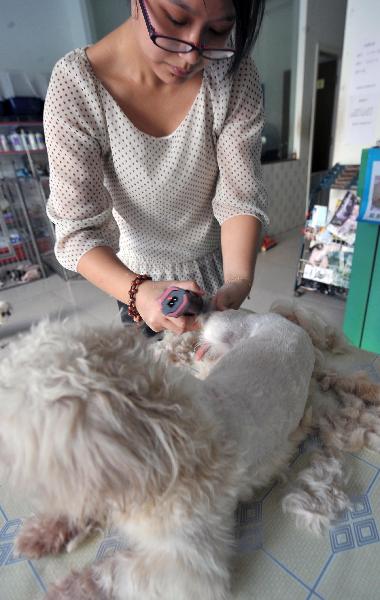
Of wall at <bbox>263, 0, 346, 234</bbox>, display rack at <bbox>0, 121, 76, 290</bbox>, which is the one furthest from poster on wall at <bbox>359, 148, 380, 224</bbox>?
display rack at <bbox>0, 121, 76, 290</bbox>

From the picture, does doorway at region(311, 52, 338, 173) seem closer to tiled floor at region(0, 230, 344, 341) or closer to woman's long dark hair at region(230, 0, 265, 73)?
tiled floor at region(0, 230, 344, 341)

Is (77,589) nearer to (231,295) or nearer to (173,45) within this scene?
(231,295)

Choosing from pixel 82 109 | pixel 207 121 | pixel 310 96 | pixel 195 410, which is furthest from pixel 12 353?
pixel 310 96

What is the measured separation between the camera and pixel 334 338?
1088mm

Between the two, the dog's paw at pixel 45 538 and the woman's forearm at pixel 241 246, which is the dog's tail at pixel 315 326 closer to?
the woman's forearm at pixel 241 246

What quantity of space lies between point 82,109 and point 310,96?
141 inches

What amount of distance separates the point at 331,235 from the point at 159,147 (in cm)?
172

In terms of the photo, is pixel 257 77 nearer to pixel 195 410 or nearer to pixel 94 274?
pixel 94 274

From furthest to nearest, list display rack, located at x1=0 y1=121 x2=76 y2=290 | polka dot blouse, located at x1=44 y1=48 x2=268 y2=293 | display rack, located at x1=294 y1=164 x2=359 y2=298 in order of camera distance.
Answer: display rack, located at x1=0 y1=121 x2=76 y2=290
display rack, located at x1=294 y1=164 x2=359 y2=298
polka dot blouse, located at x1=44 y1=48 x2=268 y2=293

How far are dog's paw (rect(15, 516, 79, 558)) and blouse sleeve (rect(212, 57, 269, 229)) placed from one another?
0.79 meters

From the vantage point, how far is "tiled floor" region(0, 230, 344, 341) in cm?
242

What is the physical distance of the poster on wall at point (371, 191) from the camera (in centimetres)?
146

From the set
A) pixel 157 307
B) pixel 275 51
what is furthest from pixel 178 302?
pixel 275 51

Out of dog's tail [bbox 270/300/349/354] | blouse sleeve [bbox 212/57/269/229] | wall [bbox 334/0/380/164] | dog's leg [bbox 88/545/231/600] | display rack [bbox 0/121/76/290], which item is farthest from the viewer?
display rack [bbox 0/121/76/290]
